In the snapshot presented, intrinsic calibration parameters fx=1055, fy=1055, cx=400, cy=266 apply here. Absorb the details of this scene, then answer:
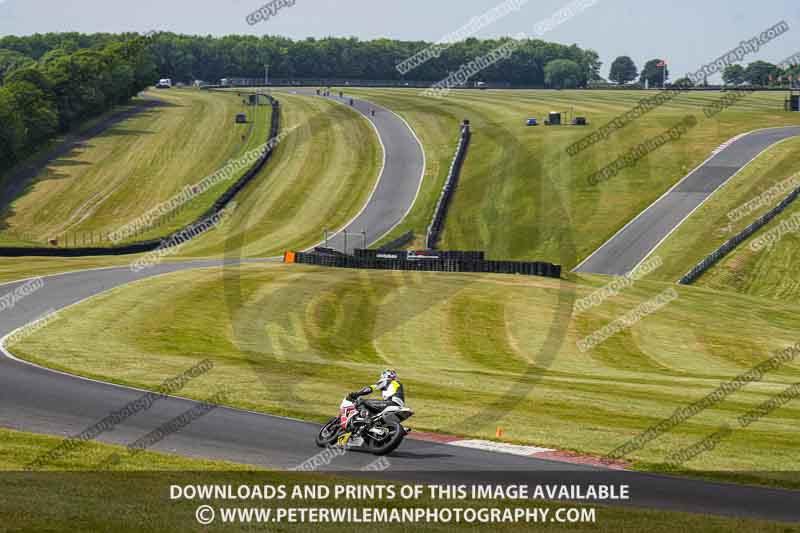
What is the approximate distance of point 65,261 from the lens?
69.5 m

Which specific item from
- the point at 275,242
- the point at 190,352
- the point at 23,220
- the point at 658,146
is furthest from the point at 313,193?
the point at 190,352

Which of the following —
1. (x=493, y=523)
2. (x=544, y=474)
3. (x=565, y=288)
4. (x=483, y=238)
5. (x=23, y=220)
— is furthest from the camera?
(x=23, y=220)

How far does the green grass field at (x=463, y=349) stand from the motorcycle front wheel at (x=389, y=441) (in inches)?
151

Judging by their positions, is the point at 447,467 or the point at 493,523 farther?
the point at 447,467

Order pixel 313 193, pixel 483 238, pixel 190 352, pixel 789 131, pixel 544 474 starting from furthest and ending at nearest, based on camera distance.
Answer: pixel 789 131
pixel 313 193
pixel 483 238
pixel 190 352
pixel 544 474

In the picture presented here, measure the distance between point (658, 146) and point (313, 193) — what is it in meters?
36.3

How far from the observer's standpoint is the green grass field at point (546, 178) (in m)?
88.6

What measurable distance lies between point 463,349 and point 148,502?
28.6 metres

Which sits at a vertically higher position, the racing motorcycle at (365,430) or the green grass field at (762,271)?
the racing motorcycle at (365,430)

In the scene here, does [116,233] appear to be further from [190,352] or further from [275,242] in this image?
[190,352]

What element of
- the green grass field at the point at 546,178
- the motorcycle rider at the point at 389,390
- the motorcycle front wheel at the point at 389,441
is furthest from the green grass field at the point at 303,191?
the motorcycle front wheel at the point at 389,441

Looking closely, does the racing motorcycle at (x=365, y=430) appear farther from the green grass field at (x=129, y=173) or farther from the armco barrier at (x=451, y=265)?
the green grass field at (x=129, y=173)

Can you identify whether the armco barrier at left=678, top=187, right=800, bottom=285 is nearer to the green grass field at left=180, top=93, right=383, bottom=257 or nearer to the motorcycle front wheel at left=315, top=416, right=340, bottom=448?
the green grass field at left=180, top=93, right=383, bottom=257

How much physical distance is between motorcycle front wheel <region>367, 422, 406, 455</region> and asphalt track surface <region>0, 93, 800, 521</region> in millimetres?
207
